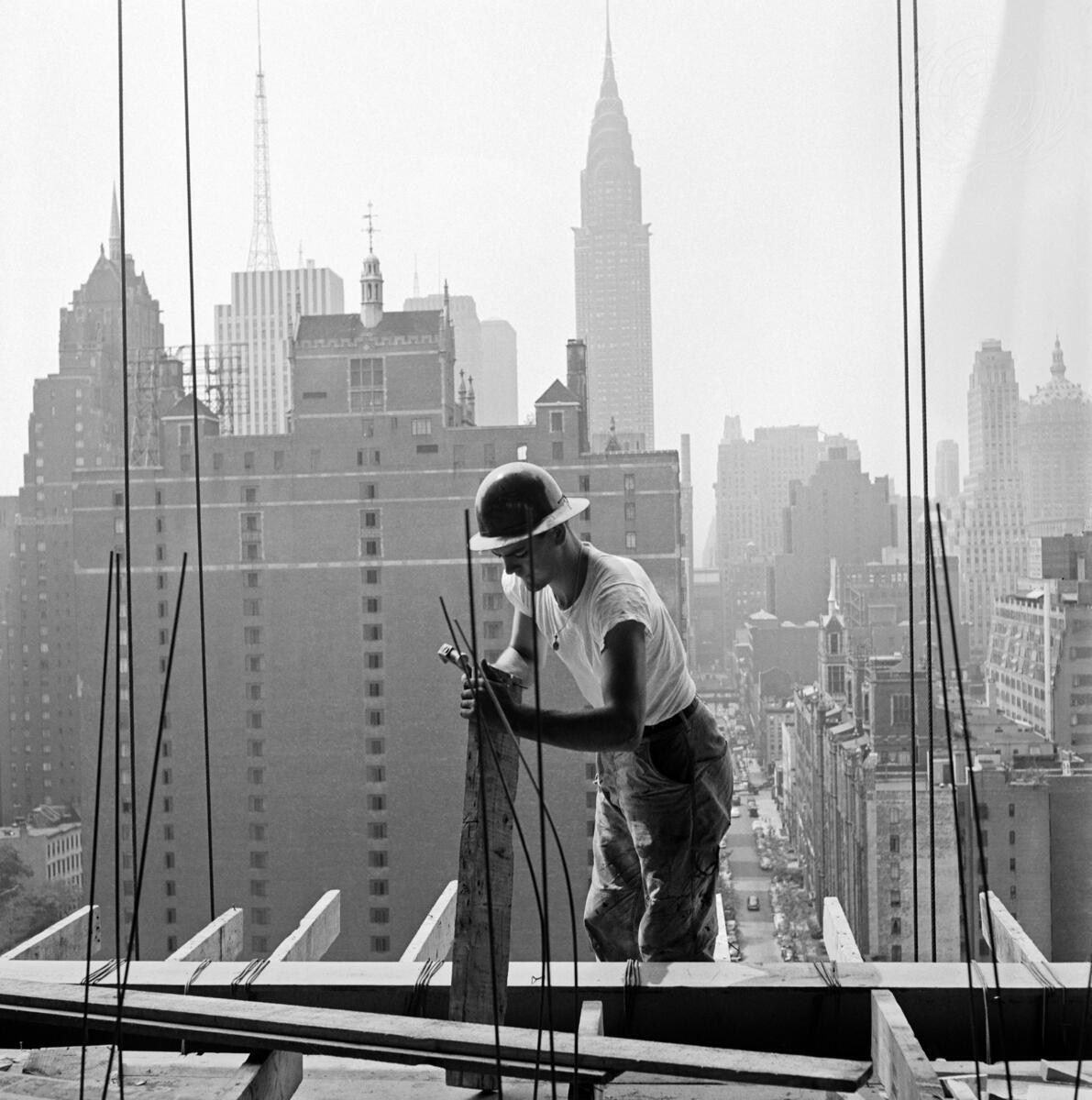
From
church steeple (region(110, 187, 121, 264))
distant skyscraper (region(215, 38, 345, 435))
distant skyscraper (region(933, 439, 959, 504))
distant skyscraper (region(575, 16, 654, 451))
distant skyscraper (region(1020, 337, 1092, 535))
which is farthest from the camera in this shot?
church steeple (region(110, 187, 121, 264))

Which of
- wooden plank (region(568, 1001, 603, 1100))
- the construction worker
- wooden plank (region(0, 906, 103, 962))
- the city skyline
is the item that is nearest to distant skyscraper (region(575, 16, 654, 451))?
the city skyline

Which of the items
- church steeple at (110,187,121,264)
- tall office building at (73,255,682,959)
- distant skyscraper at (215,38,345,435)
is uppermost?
church steeple at (110,187,121,264)

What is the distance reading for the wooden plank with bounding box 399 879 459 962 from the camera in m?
1.83

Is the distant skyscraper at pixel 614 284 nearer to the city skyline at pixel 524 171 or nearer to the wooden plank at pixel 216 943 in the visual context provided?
the city skyline at pixel 524 171

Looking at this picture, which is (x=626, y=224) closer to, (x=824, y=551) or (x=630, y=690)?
(x=824, y=551)

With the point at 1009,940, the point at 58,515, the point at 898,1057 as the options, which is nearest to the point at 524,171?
the point at 58,515

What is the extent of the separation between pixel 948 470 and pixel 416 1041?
8.16 m

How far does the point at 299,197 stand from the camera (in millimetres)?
13227

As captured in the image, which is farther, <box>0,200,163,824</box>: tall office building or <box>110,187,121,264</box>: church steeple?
<box>110,187,121,264</box>: church steeple

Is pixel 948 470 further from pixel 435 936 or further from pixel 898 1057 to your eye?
pixel 898 1057

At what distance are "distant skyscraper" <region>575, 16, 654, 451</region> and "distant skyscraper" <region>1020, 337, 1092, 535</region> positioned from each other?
4.52 metres

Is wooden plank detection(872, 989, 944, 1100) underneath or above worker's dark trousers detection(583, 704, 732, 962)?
underneath

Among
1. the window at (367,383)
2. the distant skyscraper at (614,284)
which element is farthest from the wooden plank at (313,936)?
the window at (367,383)

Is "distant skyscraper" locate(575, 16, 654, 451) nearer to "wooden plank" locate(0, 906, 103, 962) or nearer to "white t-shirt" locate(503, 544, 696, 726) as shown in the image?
"wooden plank" locate(0, 906, 103, 962)
